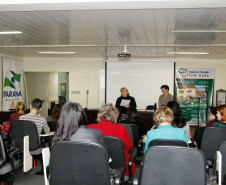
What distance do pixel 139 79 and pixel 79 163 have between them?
7945 mm

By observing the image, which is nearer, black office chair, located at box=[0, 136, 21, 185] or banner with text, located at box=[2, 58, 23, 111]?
black office chair, located at box=[0, 136, 21, 185]

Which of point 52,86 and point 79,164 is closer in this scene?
point 79,164

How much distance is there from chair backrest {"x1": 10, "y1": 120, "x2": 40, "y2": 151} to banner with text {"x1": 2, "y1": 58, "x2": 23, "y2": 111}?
5196 mm

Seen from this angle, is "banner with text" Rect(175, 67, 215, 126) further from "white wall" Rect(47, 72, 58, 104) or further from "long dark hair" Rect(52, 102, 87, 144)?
"long dark hair" Rect(52, 102, 87, 144)

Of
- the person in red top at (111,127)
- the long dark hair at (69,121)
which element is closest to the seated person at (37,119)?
the person in red top at (111,127)

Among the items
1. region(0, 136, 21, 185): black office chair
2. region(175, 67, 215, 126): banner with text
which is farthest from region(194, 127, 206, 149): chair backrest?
region(175, 67, 215, 126): banner with text

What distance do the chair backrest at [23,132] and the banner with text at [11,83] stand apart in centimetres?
520

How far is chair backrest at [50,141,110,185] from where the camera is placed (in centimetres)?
188

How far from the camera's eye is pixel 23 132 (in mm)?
3797

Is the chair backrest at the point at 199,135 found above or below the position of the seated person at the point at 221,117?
below

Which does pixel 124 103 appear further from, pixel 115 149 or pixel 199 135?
pixel 115 149

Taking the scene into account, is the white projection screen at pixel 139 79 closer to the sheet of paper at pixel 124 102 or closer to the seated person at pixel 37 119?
the sheet of paper at pixel 124 102

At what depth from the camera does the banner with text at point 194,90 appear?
962cm

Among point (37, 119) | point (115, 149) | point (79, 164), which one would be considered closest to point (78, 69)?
point (37, 119)
